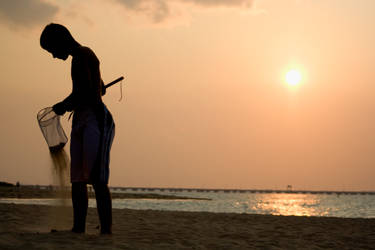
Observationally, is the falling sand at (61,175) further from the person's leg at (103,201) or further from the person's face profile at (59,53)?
the person's face profile at (59,53)

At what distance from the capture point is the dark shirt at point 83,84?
5.21 m

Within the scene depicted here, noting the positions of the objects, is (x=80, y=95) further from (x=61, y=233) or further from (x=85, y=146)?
(x=61, y=233)

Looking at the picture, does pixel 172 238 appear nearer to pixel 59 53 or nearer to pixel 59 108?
pixel 59 108

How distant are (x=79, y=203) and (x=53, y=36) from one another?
1831 mm

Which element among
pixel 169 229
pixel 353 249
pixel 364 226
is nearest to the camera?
pixel 353 249

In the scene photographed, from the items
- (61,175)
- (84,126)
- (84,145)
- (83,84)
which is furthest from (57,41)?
(61,175)

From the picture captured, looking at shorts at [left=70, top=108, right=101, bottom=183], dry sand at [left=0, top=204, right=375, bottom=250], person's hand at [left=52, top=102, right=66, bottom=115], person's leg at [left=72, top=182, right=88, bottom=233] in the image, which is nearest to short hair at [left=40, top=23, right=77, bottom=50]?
person's hand at [left=52, top=102, right=66, bottom=115]

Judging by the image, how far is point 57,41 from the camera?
523cm

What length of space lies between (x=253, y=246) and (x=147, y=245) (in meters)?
1.40

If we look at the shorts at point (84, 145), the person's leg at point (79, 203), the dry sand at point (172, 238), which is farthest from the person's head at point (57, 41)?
the dry sand at point (172, 238)

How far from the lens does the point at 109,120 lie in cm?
533

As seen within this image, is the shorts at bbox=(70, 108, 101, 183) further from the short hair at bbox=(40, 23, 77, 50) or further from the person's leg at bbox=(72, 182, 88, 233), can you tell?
the short hair at bbox=(40, 23, 77, 50)

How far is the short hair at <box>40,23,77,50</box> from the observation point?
5188 mm

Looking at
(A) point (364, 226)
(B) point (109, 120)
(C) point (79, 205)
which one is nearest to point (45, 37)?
(B) point (109, 120)
